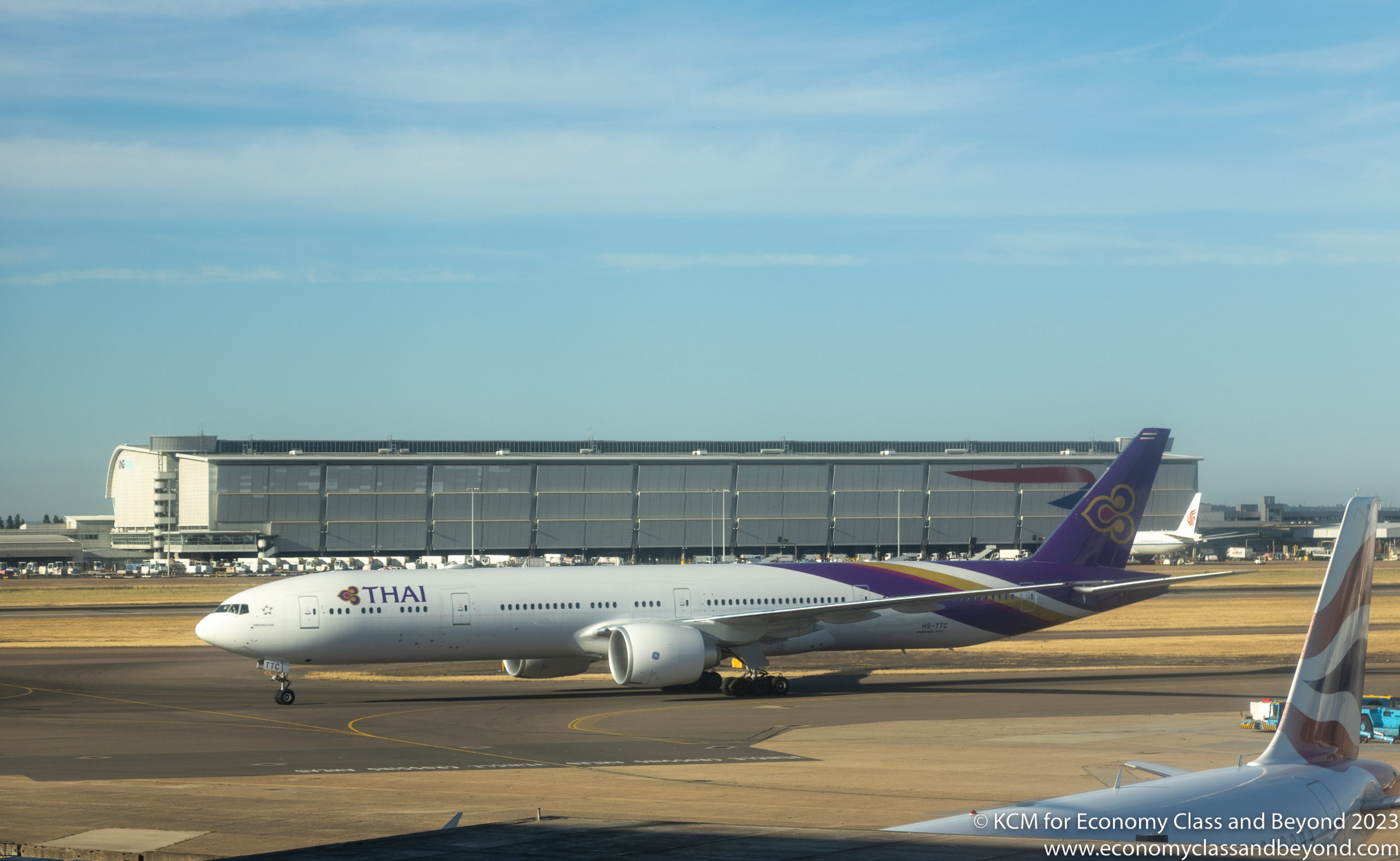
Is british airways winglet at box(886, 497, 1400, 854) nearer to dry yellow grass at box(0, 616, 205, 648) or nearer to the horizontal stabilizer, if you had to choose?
the horizontal stabilizer

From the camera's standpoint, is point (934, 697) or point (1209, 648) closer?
point (934, 697)

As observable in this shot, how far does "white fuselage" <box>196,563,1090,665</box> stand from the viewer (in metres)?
36.1

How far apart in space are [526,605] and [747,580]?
6.96 m

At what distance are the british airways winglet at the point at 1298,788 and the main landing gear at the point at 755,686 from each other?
2446cm

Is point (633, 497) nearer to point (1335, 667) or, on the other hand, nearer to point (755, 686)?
point (755, 686)

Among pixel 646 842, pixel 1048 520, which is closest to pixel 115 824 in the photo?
pixel 646 842

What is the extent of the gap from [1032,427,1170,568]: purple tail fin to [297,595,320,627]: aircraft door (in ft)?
74.2

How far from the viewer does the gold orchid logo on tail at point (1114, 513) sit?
139 feet

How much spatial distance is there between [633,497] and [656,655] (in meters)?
124

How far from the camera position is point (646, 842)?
970 cm

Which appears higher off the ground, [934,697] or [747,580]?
[747,580]

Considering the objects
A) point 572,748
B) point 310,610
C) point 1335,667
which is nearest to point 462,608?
point 310,610

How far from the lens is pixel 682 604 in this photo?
38562 millimetres

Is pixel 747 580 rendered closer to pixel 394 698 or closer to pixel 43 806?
pixel 394 698
